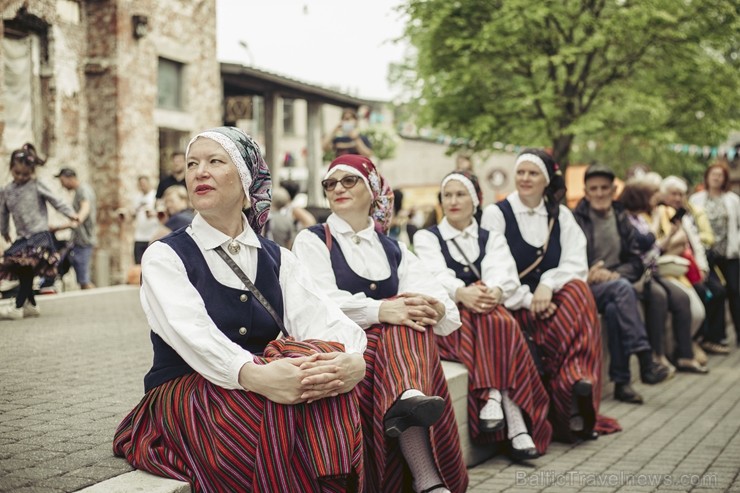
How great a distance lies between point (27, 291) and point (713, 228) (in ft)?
26.3

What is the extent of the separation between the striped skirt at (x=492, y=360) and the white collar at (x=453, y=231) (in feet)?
2.04

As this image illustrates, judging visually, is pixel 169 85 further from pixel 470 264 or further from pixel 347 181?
pixel 347 181

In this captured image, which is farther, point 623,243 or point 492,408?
point 623,243

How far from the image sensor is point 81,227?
12.7 meters

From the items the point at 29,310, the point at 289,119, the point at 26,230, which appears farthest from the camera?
the point at 289,119

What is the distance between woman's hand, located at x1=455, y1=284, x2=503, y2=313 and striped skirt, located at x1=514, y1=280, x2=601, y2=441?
2.50 ft

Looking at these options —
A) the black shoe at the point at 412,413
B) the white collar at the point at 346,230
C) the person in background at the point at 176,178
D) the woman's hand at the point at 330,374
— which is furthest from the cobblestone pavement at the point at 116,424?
the person in background at the point at 176,178

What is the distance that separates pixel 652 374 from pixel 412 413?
492 cm

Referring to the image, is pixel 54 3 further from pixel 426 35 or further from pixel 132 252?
pixel 426 35

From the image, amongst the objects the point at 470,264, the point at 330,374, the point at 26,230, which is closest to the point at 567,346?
the point at 470,264

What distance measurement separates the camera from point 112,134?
14.4 metres

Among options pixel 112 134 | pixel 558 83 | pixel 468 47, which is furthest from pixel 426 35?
pixel 112 134

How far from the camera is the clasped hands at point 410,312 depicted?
4.48 metres

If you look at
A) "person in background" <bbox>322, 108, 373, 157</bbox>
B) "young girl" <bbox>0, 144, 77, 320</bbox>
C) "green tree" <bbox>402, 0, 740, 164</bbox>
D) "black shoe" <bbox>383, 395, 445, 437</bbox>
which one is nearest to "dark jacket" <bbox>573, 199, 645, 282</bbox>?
"black shoe" <bbox>383, 395, 445, 437</bbox>
